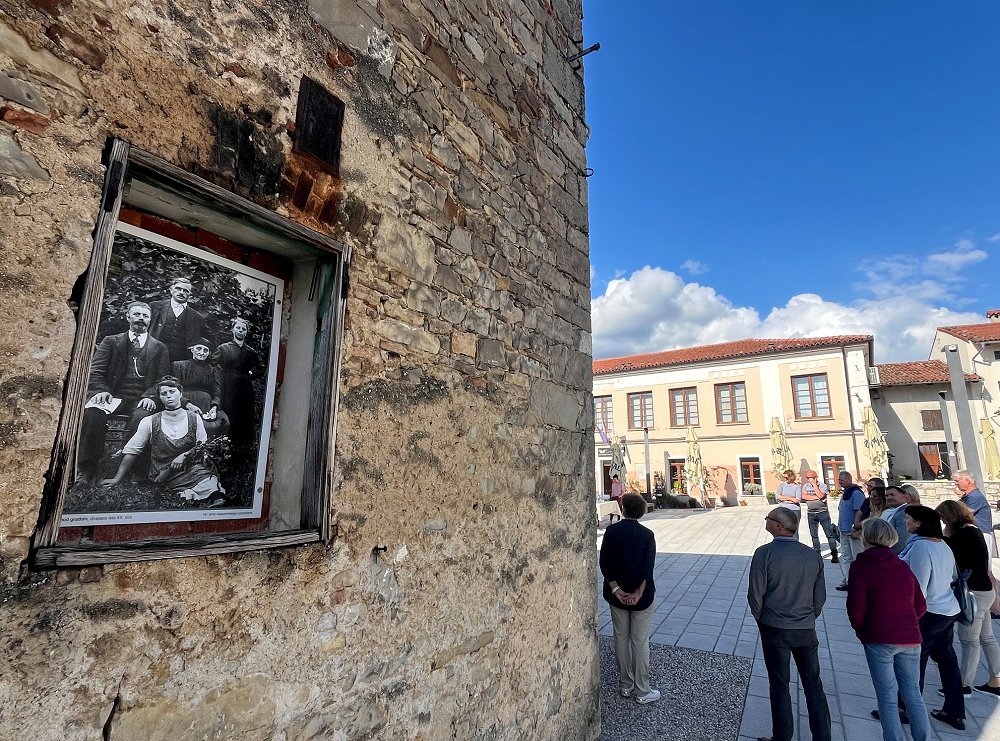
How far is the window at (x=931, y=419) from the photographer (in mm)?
22688

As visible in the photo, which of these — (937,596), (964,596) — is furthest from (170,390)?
(964,596)

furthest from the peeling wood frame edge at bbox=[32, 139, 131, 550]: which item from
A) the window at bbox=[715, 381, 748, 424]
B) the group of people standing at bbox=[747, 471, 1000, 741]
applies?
the window at bbox=[715, 381, 748, 424]

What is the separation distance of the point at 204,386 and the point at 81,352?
451 millimetres

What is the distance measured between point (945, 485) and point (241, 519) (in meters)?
21.6

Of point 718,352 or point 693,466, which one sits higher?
point 718,352

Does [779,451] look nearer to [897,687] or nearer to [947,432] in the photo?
[947,432]

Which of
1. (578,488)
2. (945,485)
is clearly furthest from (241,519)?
(945,485)

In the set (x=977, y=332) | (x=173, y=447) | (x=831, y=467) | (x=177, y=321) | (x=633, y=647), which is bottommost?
(x=633, y=647)

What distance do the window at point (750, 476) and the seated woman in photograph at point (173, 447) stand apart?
23608mm

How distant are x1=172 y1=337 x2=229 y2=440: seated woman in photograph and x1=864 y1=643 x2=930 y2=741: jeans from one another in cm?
378

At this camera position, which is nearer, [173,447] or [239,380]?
[173,447]

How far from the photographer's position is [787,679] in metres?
3.26

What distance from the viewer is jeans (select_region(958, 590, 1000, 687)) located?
3.90 meters

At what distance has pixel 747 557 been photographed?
9484mm
